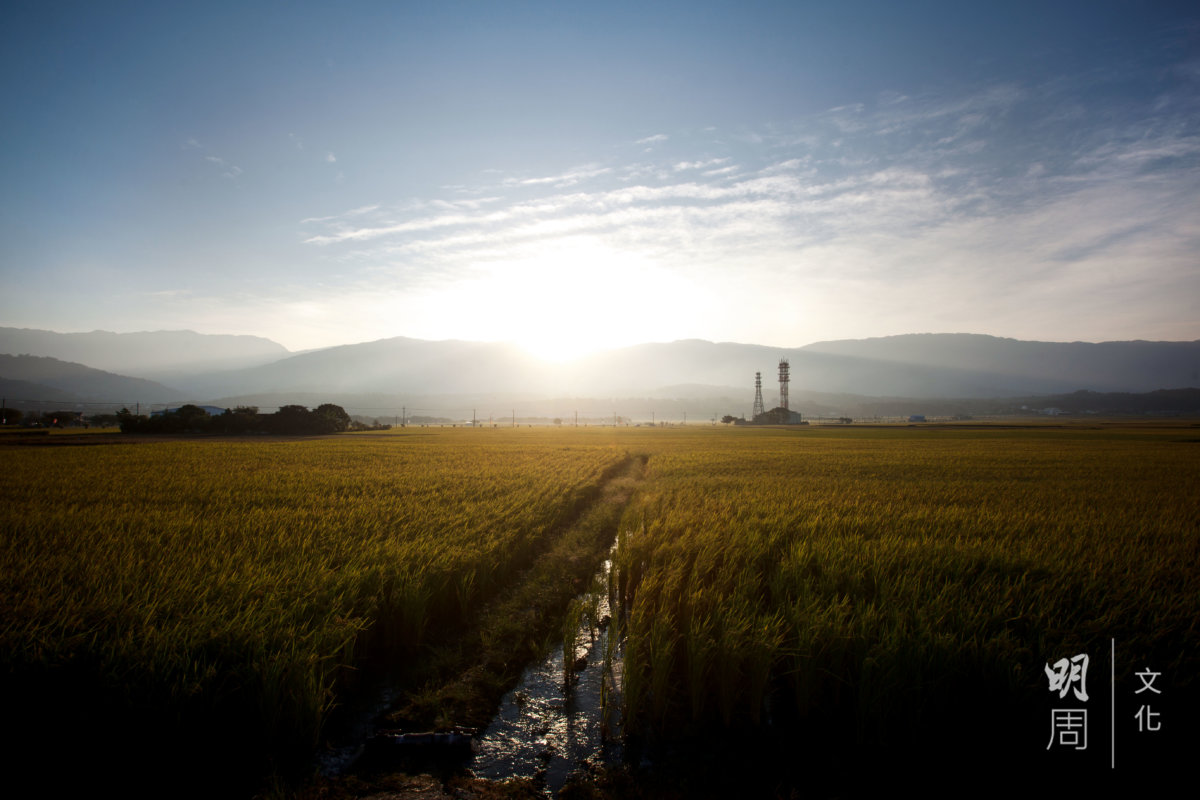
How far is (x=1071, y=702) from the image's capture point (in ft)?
12.6

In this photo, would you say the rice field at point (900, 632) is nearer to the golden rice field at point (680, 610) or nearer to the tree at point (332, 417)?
the golden rice field at point (680, 610)

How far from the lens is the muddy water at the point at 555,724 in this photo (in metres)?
3.73

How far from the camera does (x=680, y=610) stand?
540 centimetres

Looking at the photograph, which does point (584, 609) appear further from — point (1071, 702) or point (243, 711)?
point (1071, 702)

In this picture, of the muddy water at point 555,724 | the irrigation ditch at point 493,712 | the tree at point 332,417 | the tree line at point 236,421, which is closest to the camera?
the irrigation ditch at point 493,712

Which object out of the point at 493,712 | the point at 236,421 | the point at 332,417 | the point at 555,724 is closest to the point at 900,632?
the point at 555,724

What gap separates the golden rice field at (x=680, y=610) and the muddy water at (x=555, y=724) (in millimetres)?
349

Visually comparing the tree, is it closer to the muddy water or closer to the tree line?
the tree line

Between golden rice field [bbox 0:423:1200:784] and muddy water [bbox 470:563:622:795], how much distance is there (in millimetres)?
349

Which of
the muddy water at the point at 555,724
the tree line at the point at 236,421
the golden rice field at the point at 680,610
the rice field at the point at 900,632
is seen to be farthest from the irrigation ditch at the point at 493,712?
the tree line at the point at 236,421

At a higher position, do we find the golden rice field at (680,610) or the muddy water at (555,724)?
the golden rice field at (680,610)

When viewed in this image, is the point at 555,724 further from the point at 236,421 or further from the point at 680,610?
the point at 236,421

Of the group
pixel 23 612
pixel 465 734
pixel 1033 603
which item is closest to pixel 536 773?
pixel 465 734

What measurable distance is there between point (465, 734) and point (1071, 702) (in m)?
4.51
